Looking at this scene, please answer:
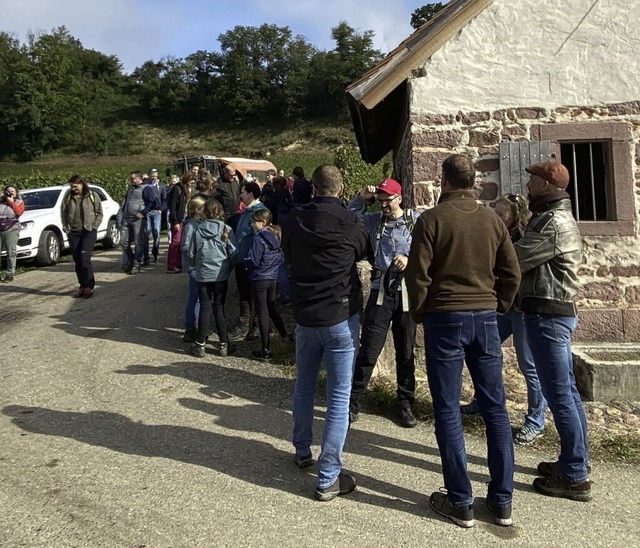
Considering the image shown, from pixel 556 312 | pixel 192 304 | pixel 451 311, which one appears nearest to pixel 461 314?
pixel 451 311

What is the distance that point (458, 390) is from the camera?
3.28 meters

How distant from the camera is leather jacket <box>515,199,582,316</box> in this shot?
3.61m

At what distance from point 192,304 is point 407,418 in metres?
2.95

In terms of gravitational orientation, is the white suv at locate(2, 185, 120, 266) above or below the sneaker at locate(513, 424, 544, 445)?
above

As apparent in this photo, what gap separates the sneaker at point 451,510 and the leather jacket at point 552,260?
4.07 ft

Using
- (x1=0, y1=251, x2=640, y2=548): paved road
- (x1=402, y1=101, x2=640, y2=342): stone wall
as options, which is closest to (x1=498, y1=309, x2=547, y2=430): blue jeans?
(x1=0, y1=251, x2=640, y2=548): paved road

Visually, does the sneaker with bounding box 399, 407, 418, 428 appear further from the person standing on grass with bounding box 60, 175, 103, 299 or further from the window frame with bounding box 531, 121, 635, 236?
the person standing on grass with bounding box 60, 175, 103, 299

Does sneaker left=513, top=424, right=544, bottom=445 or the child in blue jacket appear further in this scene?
the child in blue jacket

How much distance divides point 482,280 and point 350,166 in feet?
71.0

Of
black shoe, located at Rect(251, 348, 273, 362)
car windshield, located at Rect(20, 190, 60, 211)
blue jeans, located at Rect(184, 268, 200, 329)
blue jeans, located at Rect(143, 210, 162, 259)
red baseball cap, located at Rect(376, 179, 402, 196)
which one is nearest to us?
red baseball cap, located at Rect(376, 179, 402, 196)

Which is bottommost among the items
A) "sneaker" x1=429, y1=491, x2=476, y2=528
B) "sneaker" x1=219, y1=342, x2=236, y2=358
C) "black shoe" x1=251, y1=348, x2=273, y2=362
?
"sneaker" x1=429, y1=491, x2=476, y2=528

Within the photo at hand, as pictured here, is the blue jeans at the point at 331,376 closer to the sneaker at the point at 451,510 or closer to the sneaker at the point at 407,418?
the sneaker at the point at 451,510

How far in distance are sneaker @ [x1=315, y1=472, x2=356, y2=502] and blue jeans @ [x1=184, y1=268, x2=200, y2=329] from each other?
3.32 metres

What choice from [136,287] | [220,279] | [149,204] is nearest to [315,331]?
[220,279]
